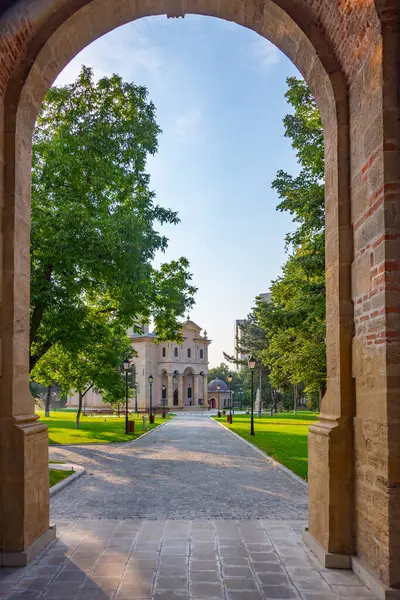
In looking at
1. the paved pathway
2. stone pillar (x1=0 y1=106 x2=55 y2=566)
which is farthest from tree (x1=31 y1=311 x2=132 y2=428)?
stone pillar (x1=0 y1=106 x2=55 y2=566)

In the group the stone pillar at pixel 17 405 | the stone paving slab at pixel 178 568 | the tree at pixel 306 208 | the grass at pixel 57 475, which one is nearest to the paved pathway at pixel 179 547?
the stone paving slab at pixel 178 568

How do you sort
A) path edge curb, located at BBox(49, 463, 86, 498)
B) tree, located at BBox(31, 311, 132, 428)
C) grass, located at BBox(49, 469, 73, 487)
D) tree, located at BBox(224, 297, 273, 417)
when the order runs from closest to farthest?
path edge curb, located at BBox(49, 463, 86, 498), grass, located at BBox(49, 469, 73, 487), tree, located at BBox(31, 311, 132, 428), tree, located at BBox(224, 297, 273, 417)

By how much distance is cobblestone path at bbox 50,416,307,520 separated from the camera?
8.71 m

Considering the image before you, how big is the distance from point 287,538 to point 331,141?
5.03 m

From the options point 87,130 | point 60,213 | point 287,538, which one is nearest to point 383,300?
point 287,538

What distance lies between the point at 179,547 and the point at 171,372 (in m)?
69.7

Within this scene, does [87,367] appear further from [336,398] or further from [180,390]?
[180,390]

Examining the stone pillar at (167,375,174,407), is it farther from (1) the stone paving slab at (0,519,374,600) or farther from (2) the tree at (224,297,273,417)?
(1) the stone paving slab at (0,519,374,600)

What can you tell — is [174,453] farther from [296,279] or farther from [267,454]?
[296,279]

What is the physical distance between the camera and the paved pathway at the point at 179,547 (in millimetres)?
5078

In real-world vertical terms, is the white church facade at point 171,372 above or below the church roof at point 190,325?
below

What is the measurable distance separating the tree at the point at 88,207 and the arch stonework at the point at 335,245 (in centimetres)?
625

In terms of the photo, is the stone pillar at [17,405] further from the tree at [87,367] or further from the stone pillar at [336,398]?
the tree at [87,367]

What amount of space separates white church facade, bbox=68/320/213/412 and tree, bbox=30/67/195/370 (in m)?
59.0
